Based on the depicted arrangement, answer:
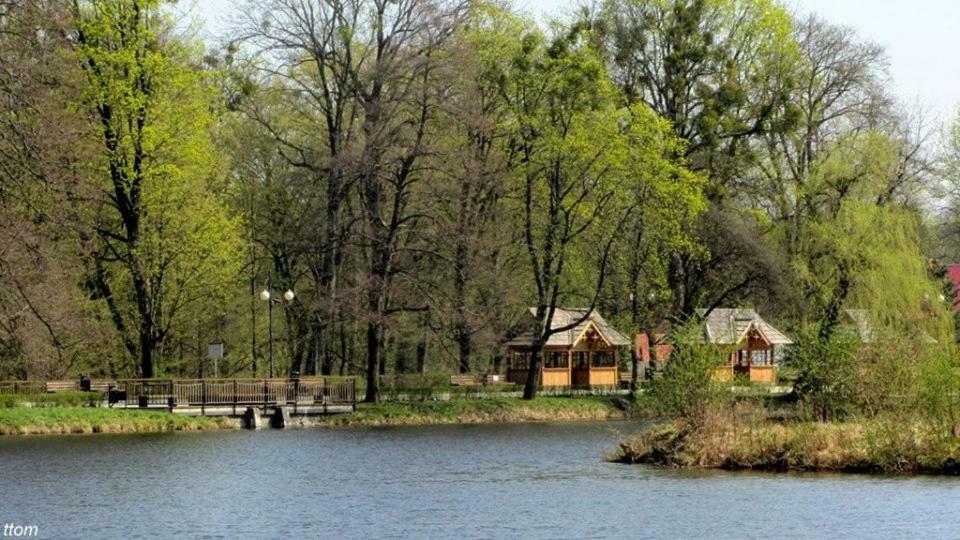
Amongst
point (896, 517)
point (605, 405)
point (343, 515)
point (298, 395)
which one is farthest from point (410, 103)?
point (896, 517)

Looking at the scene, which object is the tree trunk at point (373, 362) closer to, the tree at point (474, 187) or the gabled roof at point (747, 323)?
the tree at point (474, 187)

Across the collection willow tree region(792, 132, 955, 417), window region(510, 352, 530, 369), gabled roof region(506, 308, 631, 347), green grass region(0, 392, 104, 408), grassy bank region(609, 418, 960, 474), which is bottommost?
grassy bank region(609, 418, 960, 474)

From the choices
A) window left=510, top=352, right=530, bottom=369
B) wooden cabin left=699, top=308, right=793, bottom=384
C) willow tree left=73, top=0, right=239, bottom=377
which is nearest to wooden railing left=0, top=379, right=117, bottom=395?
willow tree left=73, top=0, right=239, bottom=377

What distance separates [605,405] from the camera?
63938mm

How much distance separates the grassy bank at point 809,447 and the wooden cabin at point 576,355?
3245 cm

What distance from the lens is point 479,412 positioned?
59625 mm

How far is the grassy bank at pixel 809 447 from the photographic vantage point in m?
34.2

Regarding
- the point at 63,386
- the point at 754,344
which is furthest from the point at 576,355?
the point at 63,386

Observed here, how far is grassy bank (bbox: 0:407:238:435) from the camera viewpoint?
4844 cm

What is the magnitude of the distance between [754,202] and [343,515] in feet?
138

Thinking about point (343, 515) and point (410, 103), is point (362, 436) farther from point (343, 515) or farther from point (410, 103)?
point (343, 515)

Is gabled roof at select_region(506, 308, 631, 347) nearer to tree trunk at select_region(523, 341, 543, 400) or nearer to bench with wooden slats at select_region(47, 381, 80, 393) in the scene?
tree trunk at select_region(523, 341, 543, 400)

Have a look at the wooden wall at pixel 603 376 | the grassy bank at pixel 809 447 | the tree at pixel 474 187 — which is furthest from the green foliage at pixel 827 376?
the wooden wall at pixel 603 376

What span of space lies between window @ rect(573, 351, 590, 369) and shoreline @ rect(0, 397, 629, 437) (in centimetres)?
898
